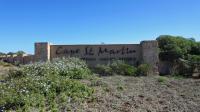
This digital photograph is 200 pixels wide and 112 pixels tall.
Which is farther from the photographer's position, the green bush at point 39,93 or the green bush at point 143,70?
the green bush at point 143,70

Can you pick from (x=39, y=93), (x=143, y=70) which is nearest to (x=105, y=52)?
(x=143, y=70)

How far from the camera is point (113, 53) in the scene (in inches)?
913

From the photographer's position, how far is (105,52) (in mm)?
23297

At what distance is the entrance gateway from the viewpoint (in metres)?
22.4

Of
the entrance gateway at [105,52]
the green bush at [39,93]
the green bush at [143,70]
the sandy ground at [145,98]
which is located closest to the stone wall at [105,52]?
the entrance gateway at [105,52]

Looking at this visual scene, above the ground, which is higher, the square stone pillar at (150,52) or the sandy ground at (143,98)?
the square stone pillar at (150,52)

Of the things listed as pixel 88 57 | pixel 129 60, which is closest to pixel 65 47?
pixel 88 57

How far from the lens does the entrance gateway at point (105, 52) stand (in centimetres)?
2244

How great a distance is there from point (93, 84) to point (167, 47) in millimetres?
14363

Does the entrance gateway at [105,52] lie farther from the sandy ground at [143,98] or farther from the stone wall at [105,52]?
the sandy ground at [143,98]

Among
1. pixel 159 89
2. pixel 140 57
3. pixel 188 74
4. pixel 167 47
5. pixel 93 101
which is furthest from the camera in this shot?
pixel 167 47

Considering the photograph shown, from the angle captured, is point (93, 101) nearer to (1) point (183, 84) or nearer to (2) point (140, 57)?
(1) point (183, 84)

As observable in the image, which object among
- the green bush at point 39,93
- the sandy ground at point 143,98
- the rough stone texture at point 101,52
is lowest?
the sandy ground at point 143,98

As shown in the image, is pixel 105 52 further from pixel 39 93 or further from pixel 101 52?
pixel 39 93
